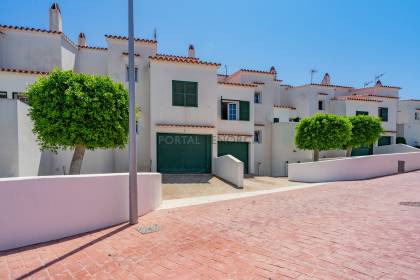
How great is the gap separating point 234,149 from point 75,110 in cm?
1230

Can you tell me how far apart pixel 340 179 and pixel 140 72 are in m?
15.1

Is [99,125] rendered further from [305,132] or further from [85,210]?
[305,132]

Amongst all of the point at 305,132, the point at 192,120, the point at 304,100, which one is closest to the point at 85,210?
the point at 192,120

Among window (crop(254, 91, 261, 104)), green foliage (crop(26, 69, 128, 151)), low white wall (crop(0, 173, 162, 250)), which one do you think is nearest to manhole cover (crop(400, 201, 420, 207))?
low white wall (crop(0, 173, 162, 250))

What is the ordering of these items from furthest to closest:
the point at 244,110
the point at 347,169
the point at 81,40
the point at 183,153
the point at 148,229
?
the point at 244,110
the point at 81,40
the point at 183,153
the point at 347,169
the point at 148,229

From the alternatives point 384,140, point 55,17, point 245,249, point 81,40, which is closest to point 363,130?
point 384,140

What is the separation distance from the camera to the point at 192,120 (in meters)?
16.0

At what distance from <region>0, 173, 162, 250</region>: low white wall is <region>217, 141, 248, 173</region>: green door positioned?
40.2 ft

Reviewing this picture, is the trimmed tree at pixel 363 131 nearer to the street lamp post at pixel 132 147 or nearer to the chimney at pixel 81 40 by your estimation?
the street lamp post at pixel 132 147

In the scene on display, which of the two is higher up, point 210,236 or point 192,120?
point 192,120

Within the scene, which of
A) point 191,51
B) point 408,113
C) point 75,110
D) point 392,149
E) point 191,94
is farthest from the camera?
point 408,113

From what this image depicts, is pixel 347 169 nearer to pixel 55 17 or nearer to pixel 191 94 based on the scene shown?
pixel 191 94

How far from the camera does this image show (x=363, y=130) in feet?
70.6

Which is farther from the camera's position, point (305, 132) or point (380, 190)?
point (305, 132)
